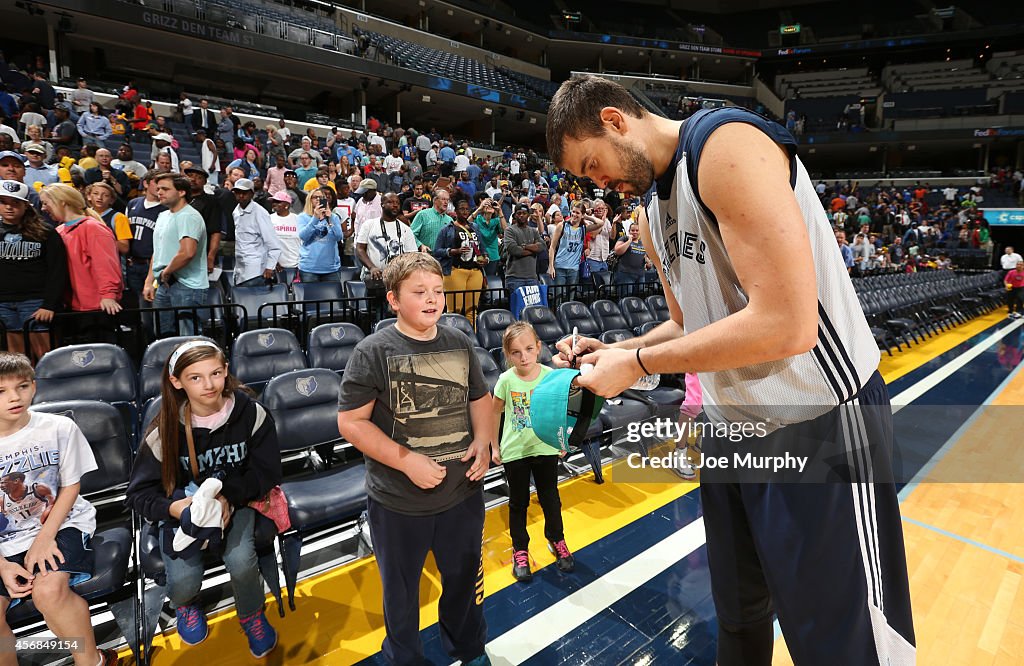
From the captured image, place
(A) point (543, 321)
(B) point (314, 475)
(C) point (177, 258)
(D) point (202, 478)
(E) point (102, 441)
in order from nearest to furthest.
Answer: (D) point (202, 478), (E) point (102, 441), (B) point (314, 475), (C) point (177, 258), (A) point (543, 321)

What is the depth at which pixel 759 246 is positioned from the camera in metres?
1.01

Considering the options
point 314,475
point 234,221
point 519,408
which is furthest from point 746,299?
point 234,221

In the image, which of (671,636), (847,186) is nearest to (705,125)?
(671,636)

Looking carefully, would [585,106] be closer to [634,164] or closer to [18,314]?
[634,164]

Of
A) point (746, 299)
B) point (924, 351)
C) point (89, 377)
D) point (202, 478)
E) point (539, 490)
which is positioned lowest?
point (924, 351)

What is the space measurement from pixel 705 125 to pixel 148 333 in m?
5.12

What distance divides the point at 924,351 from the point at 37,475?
11.3m

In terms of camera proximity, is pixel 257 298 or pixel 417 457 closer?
pixel 417 457

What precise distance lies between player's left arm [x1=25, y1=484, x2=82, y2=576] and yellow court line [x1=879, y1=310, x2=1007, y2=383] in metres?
8.19

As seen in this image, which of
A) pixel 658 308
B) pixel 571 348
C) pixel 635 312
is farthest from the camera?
pixel 658 308

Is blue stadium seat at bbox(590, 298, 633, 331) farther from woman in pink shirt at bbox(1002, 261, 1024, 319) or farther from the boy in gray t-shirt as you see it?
woman in pink shirt at bbox(1002, 261, 1024, 319)

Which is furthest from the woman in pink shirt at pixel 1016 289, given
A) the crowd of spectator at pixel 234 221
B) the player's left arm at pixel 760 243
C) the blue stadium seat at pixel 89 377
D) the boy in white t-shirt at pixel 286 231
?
the blue stadium seat at pixel 89 377

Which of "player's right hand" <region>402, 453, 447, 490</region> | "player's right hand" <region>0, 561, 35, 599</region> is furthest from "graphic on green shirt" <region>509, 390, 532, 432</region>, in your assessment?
"player's right hand" <region>0, 561, 35, 599</region>

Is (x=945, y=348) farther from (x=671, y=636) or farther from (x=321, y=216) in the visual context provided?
(x=321, y=216)
